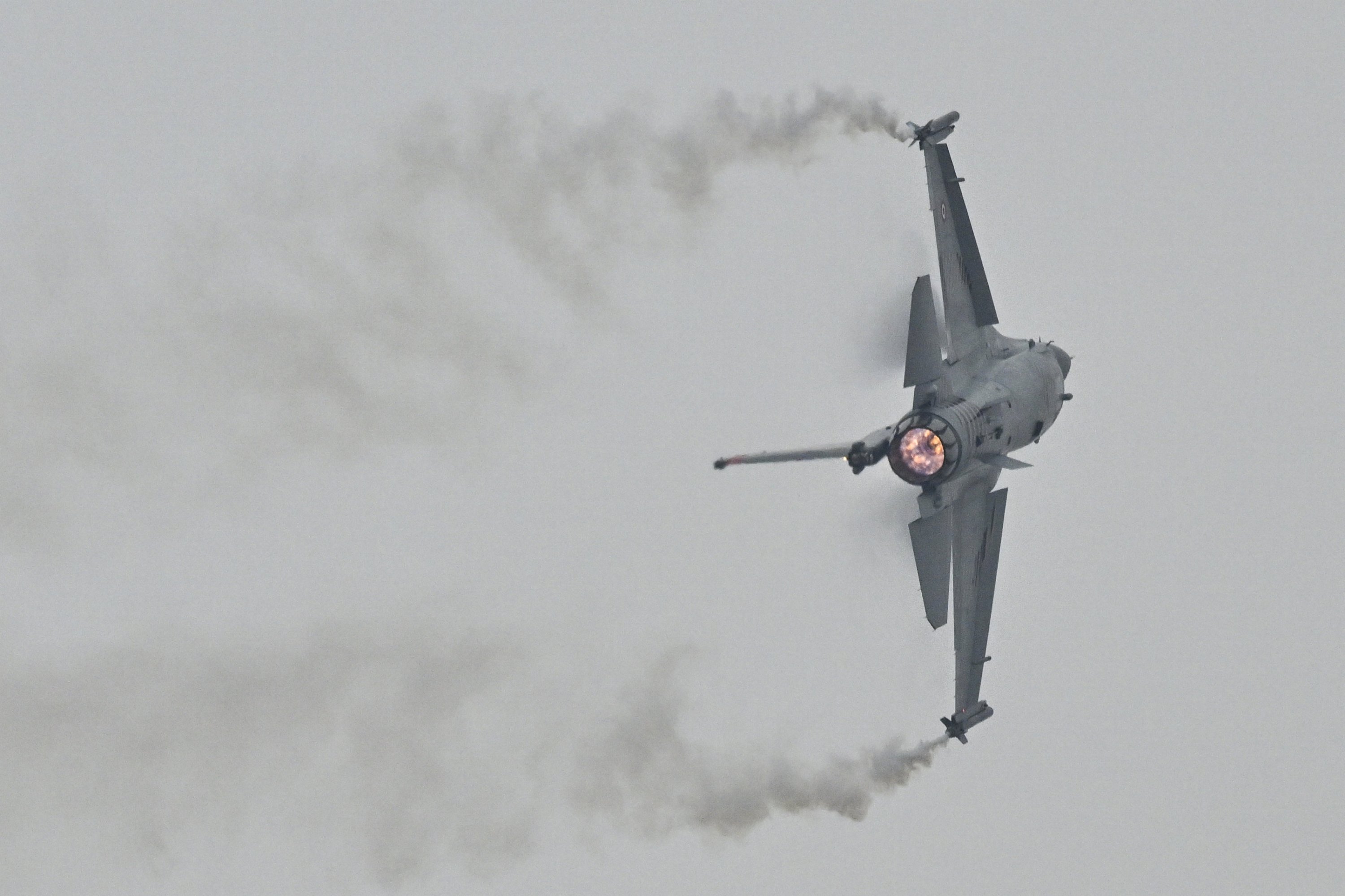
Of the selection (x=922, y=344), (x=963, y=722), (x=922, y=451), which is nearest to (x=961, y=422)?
(x=922, y=451)

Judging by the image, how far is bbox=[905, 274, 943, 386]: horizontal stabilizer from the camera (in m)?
57.8

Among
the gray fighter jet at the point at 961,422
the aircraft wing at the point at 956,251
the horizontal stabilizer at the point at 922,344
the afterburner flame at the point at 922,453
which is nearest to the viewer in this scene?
the afterburner flame at the point at 922,453

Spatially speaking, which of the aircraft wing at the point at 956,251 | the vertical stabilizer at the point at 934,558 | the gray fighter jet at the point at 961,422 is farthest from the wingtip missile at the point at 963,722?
the aircraft wing at the point at 956,251

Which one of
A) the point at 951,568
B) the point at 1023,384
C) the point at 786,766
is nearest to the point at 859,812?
the point at 786,766

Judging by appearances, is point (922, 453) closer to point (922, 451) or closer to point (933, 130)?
point (922, 451)

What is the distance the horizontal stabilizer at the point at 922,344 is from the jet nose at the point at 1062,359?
7525 mm

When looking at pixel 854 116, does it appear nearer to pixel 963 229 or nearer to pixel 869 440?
pixel 963 229

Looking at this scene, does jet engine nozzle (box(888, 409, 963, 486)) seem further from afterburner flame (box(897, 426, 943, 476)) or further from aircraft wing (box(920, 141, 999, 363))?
aircraft wing (box(920, 141, 999, 363))

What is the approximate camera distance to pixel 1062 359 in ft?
214

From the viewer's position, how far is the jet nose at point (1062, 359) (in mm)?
64875

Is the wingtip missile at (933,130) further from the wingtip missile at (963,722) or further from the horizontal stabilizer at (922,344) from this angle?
the wingtip missile at (963,722)

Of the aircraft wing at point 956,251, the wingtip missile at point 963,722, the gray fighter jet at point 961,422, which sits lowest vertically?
the wingtip missile at point 963,722

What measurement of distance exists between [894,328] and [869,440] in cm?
457

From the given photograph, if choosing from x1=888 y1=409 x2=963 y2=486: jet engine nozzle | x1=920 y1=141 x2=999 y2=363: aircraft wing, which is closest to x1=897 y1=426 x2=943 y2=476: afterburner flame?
x1=888 y1=409 x2=963 y2=486: jet engine nozzle
